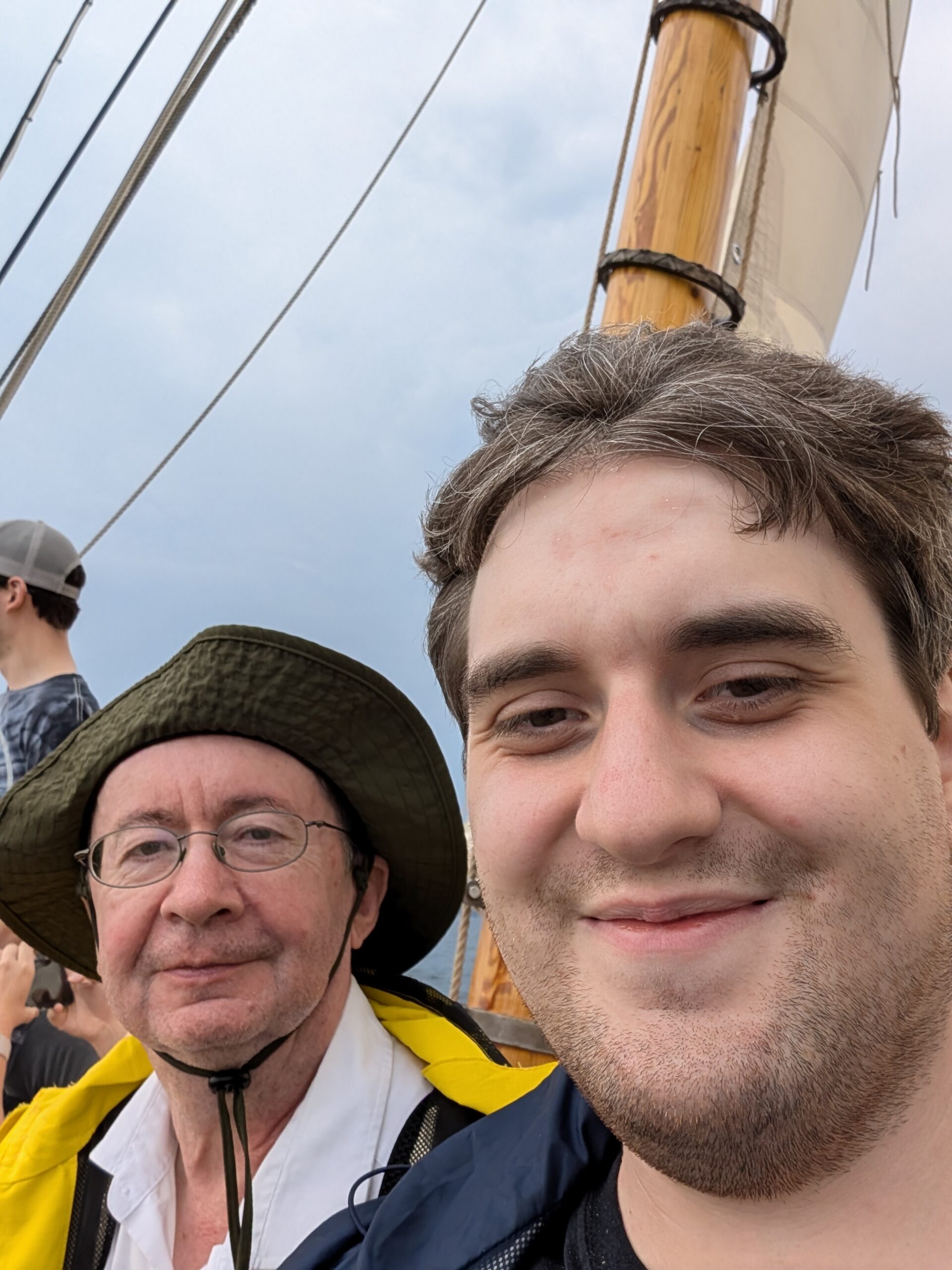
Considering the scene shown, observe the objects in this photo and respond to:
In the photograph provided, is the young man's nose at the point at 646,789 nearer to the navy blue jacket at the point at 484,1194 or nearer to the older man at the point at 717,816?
the older man at the point at 717,816

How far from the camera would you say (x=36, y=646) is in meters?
2.88

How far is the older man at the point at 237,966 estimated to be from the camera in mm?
1561

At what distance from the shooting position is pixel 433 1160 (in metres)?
1.25

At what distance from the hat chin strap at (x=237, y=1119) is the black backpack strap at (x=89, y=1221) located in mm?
236

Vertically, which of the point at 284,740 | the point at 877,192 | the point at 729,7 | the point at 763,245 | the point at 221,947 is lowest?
the point at 221,947

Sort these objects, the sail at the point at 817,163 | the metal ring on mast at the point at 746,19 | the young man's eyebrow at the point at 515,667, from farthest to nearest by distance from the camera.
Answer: the sail at the point at 817,163
the metal ring on mast at the point at 746,19
the young man's eyebrow at the point at 515,667

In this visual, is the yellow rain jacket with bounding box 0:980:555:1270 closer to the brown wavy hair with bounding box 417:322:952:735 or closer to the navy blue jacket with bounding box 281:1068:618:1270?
the navy blue jacket with bounding box 281:1068:618:1270

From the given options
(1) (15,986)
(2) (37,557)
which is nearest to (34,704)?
(2) (37,557)

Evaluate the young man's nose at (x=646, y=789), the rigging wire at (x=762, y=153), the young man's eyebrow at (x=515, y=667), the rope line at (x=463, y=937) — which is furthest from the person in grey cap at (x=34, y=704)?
the rigging wire at (x=762, y=153)

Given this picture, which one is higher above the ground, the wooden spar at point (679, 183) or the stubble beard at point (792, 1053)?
the wooden spar at point (679, 183)

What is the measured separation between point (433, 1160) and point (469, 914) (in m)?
1.45

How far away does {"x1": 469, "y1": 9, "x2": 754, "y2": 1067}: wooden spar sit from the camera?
2697 millimetres

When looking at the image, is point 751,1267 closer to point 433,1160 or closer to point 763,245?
point 433,1160

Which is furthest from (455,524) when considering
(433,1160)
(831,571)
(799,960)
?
(433,1160)
